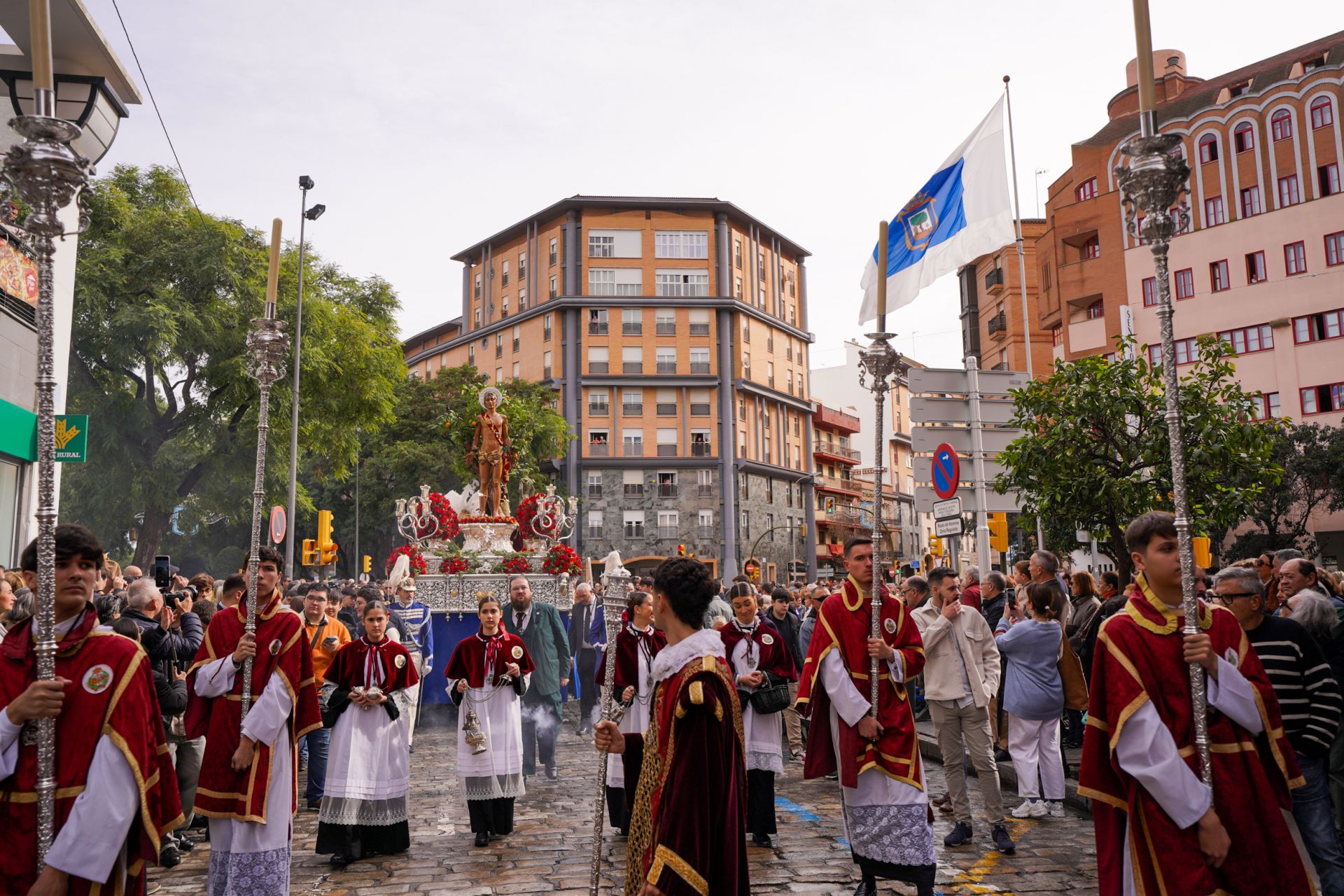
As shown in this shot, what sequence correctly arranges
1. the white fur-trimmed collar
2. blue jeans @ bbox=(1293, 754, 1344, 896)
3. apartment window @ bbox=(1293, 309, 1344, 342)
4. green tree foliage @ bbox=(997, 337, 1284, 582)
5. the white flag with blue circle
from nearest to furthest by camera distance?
1. the white fur-trimmed collar
2. blue jeans @ bbox=(1293, 754, 1344, 896)
3. the white flag with blue circle
4. green tree foliage @ bbox=(997, 337, 1284, 582)
5. apartment window @ bbox=(1293, 309, 1344, 342)

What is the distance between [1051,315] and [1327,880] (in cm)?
4944

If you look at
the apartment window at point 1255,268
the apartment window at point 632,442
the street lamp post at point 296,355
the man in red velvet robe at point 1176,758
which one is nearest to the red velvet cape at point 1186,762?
the man in red velvet robe at point 1176,758

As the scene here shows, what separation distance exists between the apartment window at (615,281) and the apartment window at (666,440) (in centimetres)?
870

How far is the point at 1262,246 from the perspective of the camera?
136 feet

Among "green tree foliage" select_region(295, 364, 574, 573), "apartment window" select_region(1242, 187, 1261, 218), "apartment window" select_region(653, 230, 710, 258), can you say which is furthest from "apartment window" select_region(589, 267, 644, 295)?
"apartment window" select_region(1242, 187, 1261, 218)

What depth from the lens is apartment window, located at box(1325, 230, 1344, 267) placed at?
129ft

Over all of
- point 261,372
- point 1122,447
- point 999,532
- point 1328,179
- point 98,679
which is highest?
point 1328,179

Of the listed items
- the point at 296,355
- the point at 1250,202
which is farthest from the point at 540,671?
the point at 1250,202

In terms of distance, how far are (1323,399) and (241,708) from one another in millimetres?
42229

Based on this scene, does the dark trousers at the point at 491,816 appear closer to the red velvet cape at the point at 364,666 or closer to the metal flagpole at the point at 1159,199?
the red velvet cape at the point at 364,666

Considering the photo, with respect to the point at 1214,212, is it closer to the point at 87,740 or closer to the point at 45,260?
the point at 45,260

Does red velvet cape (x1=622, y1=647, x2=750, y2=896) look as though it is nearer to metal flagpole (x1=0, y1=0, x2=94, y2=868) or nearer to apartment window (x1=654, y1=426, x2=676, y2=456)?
metal flagpole (x1=0, y1=0, x2=94, y2=868)

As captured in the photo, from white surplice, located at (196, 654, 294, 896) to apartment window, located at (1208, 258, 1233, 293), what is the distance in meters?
44.1

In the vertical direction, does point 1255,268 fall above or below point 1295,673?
above
